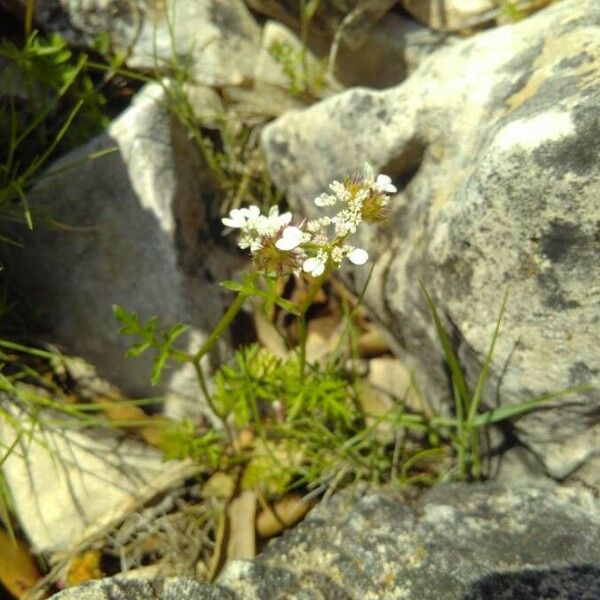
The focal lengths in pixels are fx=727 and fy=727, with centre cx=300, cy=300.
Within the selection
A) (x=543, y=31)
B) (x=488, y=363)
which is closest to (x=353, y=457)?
(x=488, y=363)

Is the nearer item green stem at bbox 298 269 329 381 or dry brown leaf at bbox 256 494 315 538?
green stem at bbox 298 269 329 381

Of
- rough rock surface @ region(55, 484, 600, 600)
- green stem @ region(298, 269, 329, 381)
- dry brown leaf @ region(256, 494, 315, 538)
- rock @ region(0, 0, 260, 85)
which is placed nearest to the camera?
green stem @ region(298, 269, 329, 381)

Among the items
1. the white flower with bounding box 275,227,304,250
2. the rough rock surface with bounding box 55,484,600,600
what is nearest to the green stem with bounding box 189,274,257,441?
the white flower with bounding box 275,227,304,250

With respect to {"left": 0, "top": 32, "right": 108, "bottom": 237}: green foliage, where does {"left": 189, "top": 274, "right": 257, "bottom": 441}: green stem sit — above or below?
below

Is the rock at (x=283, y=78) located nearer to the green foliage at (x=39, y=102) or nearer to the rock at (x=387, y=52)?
the rock at (x=387, y=52)

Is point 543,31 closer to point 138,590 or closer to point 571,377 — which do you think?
point 571,377

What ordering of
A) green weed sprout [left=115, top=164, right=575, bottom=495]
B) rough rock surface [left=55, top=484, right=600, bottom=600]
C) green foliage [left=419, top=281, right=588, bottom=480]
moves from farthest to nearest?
1. green weed sprout [left=115, top=164, right=575, bottom=495]
2. green foliage [left=419, top=281, right=588, bottom=480]
3. rough rock surface [left=55, top=484, right=600, bottom=600]

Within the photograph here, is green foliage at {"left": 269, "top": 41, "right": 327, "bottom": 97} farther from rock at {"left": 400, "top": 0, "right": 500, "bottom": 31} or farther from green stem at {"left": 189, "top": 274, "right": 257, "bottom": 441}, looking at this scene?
green stem at {"left": 189, "top": 274, "right": 257, "bottom": 441}

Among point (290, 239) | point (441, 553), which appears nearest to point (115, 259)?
point (290, 239)
